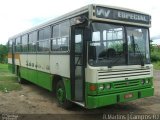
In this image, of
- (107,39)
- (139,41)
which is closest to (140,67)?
(139,41)

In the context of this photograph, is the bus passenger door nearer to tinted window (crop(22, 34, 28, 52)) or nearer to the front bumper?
the front bumper

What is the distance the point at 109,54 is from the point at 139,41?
51.2 inches

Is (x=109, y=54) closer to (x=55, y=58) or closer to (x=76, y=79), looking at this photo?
(x=76, y=79)

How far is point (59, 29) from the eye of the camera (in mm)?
9531

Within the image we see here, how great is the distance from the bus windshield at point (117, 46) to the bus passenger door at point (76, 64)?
0.54 metres

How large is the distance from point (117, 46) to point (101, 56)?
0.65 metres

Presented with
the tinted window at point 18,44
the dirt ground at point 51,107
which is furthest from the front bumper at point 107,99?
the tinted window at point 18,44

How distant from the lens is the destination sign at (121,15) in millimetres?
7589

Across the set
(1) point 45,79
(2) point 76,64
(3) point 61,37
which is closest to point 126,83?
(2) point 76,64

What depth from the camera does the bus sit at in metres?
7.46

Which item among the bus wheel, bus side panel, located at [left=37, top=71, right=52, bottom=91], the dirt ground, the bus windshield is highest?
the bus windshield

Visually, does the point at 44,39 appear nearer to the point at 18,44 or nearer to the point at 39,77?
the point at 39,77

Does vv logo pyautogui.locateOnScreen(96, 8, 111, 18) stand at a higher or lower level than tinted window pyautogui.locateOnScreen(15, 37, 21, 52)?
higher

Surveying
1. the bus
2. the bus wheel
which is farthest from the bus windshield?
the bus wheel
